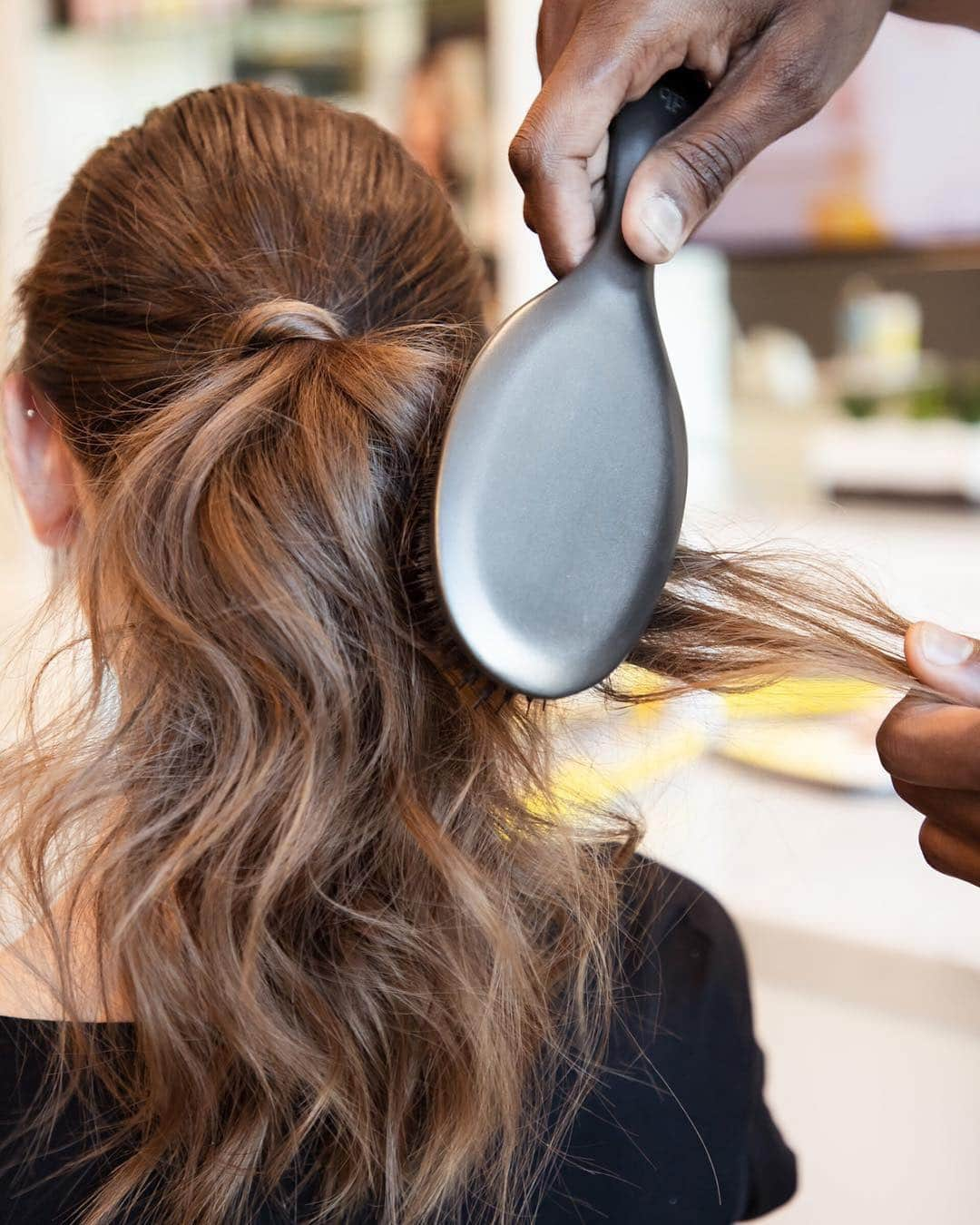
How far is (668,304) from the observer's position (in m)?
2.00

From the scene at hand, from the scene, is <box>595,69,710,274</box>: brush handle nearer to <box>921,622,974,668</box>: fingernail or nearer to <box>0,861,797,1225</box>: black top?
<box>921,622,974,668</box>: fingernail

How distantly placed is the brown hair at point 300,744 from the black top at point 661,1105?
0.02 m

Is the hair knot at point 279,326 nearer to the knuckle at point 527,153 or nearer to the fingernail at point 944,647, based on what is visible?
the knuckle at point 527,153

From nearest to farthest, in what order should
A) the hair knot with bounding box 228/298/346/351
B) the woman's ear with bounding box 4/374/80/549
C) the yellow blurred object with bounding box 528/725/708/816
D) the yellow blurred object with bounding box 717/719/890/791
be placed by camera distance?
the hair knot with bounding box 228/298/346/351
the woman's ear with bounding box 4/374/80/549
the yellow blurred object with bounding box 528/725/708/816
the yellow blurred object with bounding box 717/719/890/791

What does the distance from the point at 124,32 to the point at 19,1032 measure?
77.5 inches

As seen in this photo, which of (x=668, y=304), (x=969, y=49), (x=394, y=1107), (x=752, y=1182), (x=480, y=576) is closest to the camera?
(x=480, y=576)

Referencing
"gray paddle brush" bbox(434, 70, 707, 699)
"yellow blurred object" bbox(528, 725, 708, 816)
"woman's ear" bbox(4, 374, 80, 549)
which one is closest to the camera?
"gray paddle brush" bbox(434, 70, 707, 699)

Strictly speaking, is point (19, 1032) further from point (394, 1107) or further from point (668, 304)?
point (668, 304)

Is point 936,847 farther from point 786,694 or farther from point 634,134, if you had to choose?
point 634,134

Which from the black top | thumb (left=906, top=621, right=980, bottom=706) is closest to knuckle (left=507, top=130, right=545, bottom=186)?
thumb (left=906, top=621, right=980, bottom=706)

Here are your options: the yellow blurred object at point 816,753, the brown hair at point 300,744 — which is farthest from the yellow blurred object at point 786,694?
the yellow blurred object at point 816,753

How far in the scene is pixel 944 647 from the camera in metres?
0.54

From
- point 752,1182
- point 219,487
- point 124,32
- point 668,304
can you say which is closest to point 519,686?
point 219,487

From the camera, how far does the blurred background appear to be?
1.03 metres
